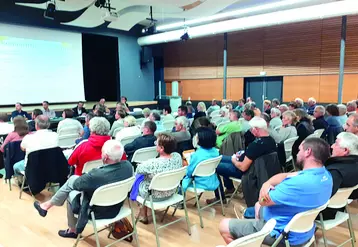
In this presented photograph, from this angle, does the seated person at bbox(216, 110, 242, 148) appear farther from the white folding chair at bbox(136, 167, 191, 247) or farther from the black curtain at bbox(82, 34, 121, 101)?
the black curtain at bbox(82, 34, 121, 101)

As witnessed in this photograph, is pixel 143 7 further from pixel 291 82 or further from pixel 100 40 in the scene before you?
pixel 291 82

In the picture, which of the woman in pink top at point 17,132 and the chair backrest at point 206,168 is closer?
the chair backrest at point 206,168

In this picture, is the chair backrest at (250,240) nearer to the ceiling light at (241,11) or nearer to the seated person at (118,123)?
the seated person at (118,123)

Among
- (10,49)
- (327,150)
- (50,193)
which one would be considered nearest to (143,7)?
(10,49)

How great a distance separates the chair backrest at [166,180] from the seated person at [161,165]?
0.15m

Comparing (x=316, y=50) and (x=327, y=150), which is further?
(x=316, y=50)

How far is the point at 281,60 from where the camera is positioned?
11211 mm

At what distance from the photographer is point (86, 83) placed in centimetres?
1431

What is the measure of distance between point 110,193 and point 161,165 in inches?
29.5

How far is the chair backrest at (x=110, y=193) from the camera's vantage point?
2.40 m

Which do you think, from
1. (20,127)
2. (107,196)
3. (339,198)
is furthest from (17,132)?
(339,198)

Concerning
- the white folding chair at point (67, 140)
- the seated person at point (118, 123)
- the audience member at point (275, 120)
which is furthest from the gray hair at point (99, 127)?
the audience member at point (275, 120)

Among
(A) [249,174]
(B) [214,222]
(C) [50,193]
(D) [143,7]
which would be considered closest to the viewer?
(A) [249,174]

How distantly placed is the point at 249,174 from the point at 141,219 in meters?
1.49
